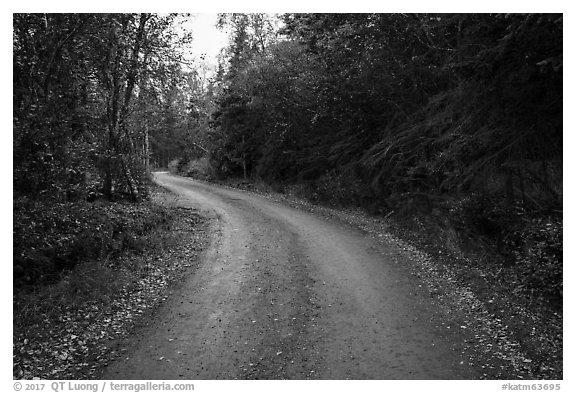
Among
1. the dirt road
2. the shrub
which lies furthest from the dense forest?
the dirt road

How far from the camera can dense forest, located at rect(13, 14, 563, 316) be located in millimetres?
9016

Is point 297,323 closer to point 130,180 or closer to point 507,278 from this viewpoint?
point 507,278

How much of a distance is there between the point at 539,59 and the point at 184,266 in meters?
9.25

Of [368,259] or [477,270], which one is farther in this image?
[368,259]

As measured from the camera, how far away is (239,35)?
105 ft

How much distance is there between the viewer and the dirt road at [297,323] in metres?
6.49

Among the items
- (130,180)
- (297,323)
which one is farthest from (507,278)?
(130,180)

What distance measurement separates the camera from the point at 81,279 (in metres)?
9.34

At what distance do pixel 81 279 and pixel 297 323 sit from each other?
16.0 ft

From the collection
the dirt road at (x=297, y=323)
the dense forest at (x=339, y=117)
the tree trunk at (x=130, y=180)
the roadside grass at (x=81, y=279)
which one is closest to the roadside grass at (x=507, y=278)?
the dense forest at (x=339, y=117)

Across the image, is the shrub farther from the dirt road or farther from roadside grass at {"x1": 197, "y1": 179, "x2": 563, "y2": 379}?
roadside grass at {"x1": 197, "y1": 179, "x2": 563, "y2": 379}
